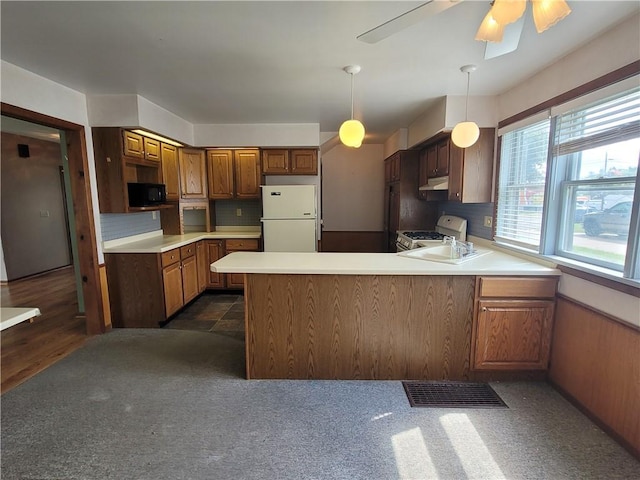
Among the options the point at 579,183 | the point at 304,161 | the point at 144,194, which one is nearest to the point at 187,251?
the point at 144,194

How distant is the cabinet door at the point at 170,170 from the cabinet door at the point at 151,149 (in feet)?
0.24

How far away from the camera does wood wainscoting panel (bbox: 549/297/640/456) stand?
1673 mm

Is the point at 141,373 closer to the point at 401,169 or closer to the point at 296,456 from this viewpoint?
the point at 296,456

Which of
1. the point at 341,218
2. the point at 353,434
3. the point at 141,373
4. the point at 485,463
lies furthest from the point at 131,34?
the point at 341,218

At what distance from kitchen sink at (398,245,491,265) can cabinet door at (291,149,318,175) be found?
220 centimetres

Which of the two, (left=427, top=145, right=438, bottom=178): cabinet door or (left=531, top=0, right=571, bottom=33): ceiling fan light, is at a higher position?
(left=531, top=0, right=571, bottom=33): ceiling fan light

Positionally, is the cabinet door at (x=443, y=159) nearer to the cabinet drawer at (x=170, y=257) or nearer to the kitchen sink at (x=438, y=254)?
the kitchen sink at (x=438, y=254)

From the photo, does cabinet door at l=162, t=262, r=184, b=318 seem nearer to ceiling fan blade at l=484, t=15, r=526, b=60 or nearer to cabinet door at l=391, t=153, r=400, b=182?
cabinet door at l=391, t=153, r=400, b=182

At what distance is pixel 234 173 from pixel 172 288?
1862mm

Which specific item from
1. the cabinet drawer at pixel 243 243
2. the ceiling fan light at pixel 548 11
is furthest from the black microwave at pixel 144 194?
the ceiling fan light at pixel 548 11

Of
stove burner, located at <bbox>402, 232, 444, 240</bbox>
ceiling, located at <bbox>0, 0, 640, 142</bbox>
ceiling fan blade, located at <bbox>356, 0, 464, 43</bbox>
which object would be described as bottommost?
stove burner, located at <bbox>402, 232, 444, 240</bbox>

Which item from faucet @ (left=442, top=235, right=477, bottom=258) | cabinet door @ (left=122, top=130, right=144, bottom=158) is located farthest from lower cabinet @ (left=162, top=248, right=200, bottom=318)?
faucet @ (left=442, top=235, right=477, bottom=258)

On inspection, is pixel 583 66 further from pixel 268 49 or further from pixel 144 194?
pixel 144 194

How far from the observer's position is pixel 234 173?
4.43 metres
